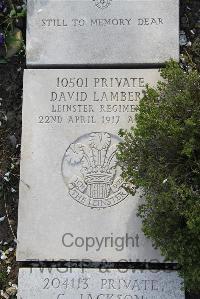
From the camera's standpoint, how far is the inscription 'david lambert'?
169 inches

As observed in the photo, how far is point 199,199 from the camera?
11.2ft

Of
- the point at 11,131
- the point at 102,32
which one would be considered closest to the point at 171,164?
the point at 102,32

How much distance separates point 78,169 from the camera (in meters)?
4.11

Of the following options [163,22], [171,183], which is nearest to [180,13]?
[163,22]

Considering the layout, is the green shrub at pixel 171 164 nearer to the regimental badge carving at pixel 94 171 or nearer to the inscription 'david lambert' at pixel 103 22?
the regimental badge carving at pixel 94 171

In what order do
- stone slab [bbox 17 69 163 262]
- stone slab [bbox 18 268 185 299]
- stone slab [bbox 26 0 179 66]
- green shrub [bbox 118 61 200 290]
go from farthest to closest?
stone slab [bbox 26 0 179 66] → stone slab [bbox 17 69 163 262] → stone slab [bbox 18 268 185 299] → green shrub [bbox 118 61 200 290]

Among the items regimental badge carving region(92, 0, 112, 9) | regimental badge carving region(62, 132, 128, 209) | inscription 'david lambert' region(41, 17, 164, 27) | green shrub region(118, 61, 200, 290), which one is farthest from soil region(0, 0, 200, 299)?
green shrub region(118, 61, 200, 290)

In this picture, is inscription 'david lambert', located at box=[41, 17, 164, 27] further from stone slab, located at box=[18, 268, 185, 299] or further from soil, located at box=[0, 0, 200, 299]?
stone slab, located at box=[18, 268, 185, 299]

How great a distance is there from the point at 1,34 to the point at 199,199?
2066 mm

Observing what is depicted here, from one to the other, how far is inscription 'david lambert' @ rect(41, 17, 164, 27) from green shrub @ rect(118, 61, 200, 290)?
2.29ft

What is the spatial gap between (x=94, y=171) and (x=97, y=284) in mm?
787

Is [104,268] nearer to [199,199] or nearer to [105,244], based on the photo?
[105,244]

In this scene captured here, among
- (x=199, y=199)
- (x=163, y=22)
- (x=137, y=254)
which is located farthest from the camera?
(x=163, y=22)

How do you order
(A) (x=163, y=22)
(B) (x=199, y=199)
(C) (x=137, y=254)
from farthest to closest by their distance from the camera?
(A) (x=163, y=22)
(C) (x=137, y=254)
(B) (x=199, y=199)
